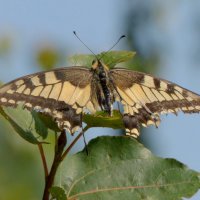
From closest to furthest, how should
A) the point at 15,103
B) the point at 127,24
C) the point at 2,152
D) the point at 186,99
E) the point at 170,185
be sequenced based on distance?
the point at 170,185, the point at 15,103, the point at 186,99, the point at 2,152, the point at 127,24

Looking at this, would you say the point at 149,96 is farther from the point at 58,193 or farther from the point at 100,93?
the point at 58,193

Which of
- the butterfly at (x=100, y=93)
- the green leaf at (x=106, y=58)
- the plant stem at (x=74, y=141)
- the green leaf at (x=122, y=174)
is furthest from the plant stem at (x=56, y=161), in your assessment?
the green leaf at (x=106, y=58)

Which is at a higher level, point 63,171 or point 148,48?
point 148,48

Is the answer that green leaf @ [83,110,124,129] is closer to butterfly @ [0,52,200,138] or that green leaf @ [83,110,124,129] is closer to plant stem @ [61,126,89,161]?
plant stem @ [61,126,89,161]

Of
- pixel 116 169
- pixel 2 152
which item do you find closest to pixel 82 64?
pixel 116 169

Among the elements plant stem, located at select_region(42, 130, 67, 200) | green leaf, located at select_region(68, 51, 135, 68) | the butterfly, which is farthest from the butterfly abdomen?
plant stem, located at select_region(42, 130, 67, 200)

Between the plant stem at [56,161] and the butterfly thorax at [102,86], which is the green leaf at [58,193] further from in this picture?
the butterfly thorax at [102,86]

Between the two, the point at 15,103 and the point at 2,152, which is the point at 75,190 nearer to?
the point at 15,103
